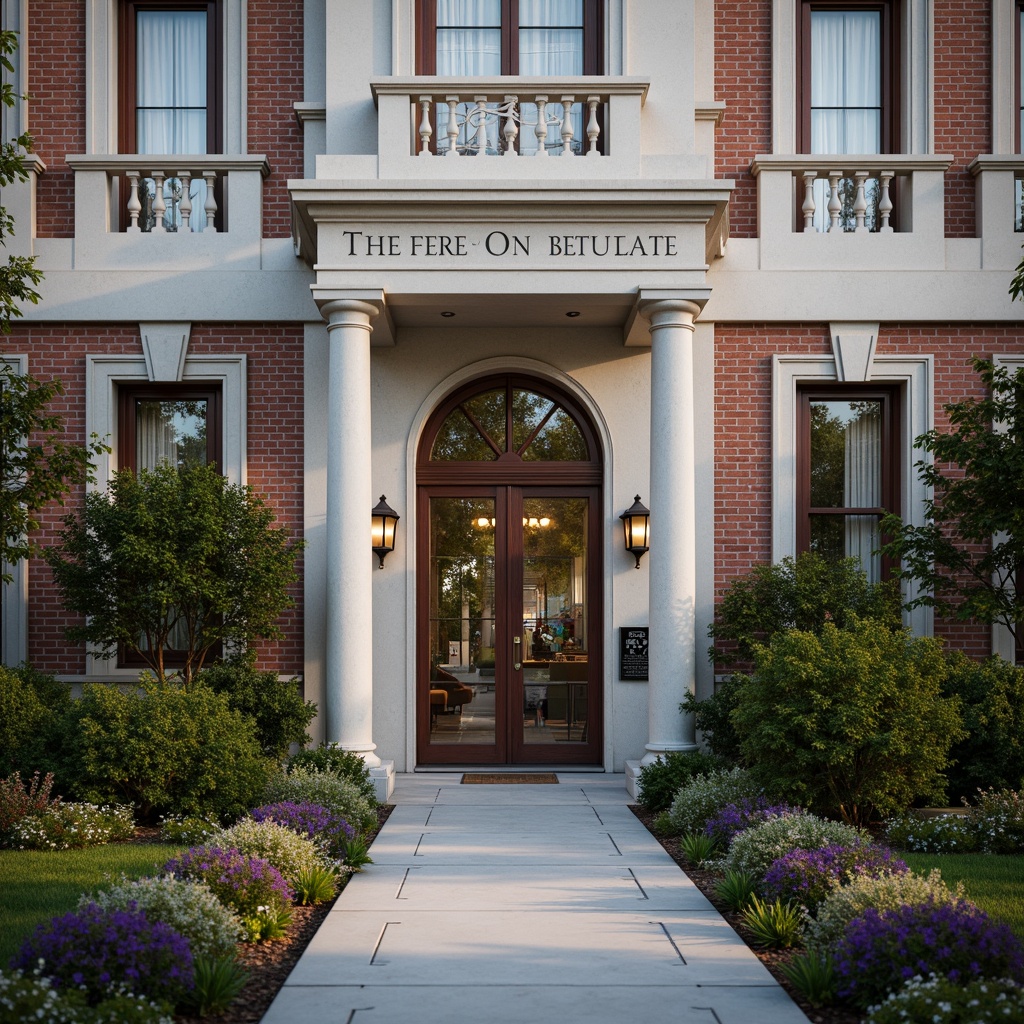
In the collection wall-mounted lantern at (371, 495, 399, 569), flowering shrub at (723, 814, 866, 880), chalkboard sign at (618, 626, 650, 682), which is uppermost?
wall-mounted lantern at (371, 495, 399, 569)

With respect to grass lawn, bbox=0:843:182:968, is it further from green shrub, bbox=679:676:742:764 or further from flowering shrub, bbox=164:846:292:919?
green shrub, bbox=679:676:742:764

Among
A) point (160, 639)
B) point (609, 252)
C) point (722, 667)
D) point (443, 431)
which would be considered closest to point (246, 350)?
point (443, 431)

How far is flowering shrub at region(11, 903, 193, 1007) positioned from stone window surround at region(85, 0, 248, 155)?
8865mm

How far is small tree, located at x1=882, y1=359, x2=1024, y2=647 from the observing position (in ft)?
31.0

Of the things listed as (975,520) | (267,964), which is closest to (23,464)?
(267,964)

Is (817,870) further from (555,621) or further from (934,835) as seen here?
(555,621)

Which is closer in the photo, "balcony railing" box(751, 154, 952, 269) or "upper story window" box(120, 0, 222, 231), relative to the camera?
"balcony railing" box(751, 154, 952, 269)

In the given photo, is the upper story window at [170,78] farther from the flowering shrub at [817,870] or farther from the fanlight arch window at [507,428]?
the flowering shrub at [817,870]

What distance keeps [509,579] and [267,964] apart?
263 inches

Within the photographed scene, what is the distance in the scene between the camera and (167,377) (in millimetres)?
11539

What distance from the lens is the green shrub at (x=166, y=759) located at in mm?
8523

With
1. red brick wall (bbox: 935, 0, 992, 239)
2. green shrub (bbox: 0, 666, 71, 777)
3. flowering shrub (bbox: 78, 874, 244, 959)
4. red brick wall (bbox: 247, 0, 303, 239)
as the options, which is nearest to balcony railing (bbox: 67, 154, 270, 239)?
red brick wall (bbox: 247, 0, 303, 239)

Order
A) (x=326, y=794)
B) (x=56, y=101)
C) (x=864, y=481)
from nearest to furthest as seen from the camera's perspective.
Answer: (x=326, y=794), (x=56, y=101), (x=864, y=481)

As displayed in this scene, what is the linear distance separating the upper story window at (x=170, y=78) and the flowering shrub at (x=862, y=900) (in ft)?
32.3
